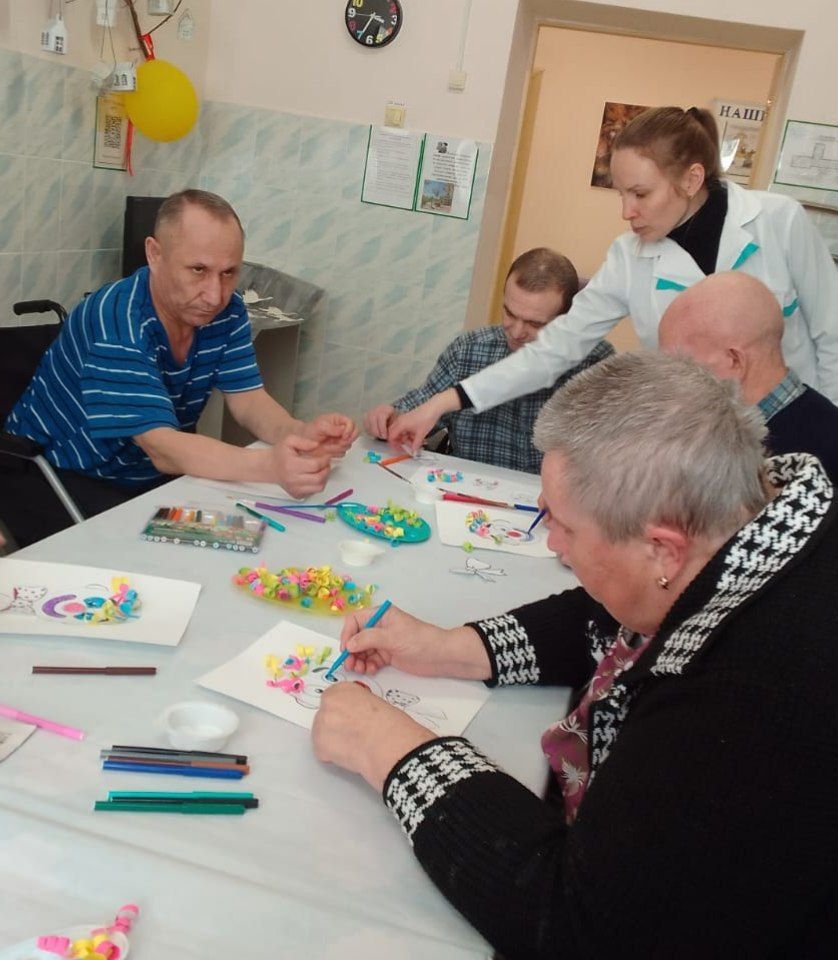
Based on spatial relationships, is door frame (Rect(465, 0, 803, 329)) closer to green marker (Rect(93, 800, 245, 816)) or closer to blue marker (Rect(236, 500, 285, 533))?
blue marker (Rect(236, 500, 285, 533))

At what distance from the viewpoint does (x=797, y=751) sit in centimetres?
75

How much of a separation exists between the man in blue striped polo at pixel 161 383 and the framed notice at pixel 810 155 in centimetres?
279

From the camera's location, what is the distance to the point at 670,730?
2.59 feet

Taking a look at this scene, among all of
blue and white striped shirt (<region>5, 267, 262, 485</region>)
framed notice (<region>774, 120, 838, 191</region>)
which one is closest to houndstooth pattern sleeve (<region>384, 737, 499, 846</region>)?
blue and white striped shirt (<region>5, 267, 262, 485</region>)

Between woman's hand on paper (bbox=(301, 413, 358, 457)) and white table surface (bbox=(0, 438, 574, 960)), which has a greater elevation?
woman's hand on paper (bbox=(301, 413, 358, 457))

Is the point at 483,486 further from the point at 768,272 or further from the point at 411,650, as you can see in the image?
the point at 411,650

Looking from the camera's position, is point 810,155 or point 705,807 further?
point 810,155

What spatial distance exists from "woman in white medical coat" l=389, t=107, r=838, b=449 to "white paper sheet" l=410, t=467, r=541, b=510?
17cm

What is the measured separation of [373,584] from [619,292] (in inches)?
52.9

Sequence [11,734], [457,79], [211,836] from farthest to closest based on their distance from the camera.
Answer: [457,79], [11,734], [211,836]

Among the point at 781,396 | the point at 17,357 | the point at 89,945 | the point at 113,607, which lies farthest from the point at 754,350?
the point at 17,357

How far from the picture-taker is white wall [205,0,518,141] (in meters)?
4.12

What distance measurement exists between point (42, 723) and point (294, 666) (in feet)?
1.08

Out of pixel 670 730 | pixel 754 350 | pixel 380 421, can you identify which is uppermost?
pixel 754 350
